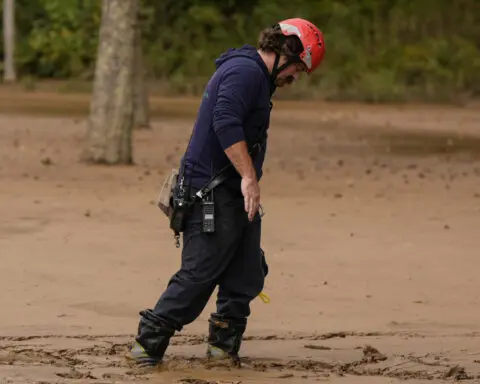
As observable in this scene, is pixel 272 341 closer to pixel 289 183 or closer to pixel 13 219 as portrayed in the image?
pixel 13 219

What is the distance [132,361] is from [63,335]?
3.27ft

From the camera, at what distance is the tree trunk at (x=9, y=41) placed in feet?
116

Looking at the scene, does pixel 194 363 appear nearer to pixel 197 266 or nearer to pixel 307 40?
pixel 197 266

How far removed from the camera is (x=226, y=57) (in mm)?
6941

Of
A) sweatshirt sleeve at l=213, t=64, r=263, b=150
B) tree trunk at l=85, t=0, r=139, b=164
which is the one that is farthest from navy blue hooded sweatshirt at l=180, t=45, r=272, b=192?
tree trunk at l=85, t=0, r=139, b=164

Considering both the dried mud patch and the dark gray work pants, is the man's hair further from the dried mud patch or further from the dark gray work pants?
the dried mud patch

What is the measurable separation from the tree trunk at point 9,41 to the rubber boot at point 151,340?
28.9 m

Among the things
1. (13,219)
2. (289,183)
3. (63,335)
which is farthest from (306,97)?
(63,335)

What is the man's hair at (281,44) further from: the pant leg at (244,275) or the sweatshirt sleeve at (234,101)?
the pant leg at (244,275)

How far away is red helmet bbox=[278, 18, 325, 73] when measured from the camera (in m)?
6.93

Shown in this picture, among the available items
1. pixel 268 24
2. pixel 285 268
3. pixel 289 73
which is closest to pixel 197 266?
pixel 289 73

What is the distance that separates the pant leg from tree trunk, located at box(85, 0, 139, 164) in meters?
10.7

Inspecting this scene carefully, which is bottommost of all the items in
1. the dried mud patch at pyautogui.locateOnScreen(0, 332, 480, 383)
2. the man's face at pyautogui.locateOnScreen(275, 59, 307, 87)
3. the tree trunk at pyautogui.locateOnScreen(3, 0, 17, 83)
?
the dried mud patch at pyautogui.locateOnScreen(0, 332, 480, 383)

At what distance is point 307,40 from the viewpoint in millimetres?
6941
